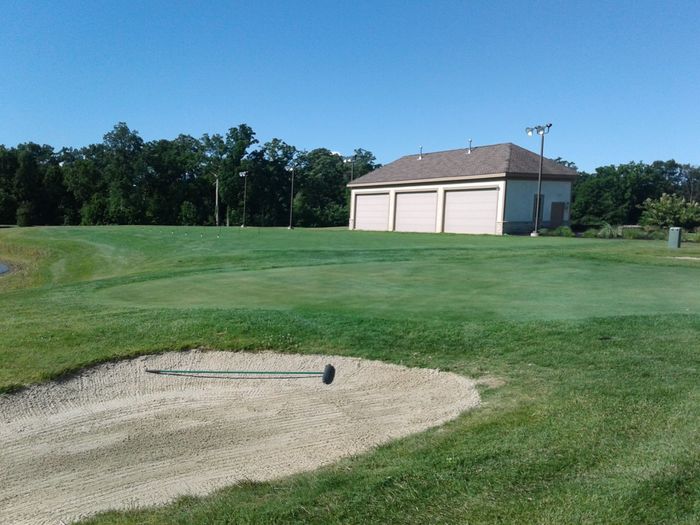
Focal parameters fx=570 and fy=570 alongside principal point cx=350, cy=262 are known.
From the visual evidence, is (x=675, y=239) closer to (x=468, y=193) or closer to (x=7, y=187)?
(x=468, y=193)

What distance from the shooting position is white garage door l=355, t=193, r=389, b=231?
58.8 meters

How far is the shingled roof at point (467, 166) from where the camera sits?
47.4 metres

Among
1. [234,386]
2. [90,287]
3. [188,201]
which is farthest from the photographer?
[188,201]

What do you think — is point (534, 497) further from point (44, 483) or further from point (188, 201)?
point (188, 201)

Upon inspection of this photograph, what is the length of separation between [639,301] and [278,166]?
267ft

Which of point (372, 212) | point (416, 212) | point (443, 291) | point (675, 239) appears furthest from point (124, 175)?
point (443, 291)

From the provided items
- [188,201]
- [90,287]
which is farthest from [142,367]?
[188,201]

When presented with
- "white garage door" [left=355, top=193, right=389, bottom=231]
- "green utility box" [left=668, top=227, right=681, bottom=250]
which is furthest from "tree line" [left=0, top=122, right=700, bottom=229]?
"green utility box" [left=668, top=227, right=681, bottom=250]

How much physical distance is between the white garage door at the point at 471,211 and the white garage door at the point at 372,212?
9.11 meters

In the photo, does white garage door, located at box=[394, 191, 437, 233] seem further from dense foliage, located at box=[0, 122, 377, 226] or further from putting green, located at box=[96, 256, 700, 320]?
putting green, located at box=[96, 256, 700, 320]

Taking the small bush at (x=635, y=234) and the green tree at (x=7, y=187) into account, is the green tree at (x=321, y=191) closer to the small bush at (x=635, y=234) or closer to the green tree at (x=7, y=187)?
the green tree at (x=7, y=187)

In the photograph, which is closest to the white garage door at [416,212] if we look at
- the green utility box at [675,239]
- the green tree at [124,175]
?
A: the green utility box at [675,239]

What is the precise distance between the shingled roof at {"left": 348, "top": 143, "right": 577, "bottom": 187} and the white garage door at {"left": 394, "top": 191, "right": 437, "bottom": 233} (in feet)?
5.42

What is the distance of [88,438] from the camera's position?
5594mm
